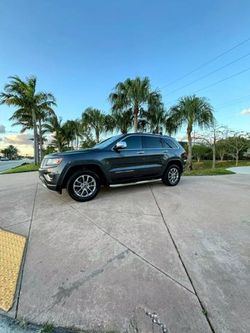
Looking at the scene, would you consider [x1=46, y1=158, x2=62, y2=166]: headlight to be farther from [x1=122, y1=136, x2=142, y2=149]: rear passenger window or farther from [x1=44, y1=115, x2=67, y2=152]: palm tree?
[x1=44, y1=115, x2=67, y2=152]: palm tree

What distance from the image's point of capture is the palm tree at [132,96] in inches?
629

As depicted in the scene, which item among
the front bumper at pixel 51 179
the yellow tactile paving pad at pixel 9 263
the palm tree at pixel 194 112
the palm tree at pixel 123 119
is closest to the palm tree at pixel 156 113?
the palm tree at pixel 123 119

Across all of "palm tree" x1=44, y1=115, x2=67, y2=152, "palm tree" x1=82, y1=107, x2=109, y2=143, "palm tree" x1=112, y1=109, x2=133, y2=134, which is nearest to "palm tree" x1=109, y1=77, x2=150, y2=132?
"palm tree" x1=112, y1=109, x2=133, y2=134

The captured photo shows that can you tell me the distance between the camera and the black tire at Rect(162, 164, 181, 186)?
6.23 m

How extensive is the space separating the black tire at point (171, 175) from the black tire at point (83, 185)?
→ 2425 mm

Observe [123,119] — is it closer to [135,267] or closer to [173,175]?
[173,175]

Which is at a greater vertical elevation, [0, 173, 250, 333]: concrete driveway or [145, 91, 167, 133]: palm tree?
[145, 91, 167, 133]: palm tree

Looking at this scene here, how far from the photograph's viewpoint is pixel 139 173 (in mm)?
5441

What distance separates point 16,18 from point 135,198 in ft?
33.2

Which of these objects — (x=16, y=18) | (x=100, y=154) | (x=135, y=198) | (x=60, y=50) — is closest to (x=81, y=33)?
(x=60, y=50)

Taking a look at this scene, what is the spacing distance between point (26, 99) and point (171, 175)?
54.5 ft

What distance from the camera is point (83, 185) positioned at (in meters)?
4.65

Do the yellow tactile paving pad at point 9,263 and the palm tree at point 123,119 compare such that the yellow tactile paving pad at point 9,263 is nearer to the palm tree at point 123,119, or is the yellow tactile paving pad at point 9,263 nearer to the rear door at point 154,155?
the rear door at point 154,155

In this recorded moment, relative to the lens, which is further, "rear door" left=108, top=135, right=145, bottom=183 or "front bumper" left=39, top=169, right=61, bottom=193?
"rear door" left=108, top=135, right=145, bottom=183
